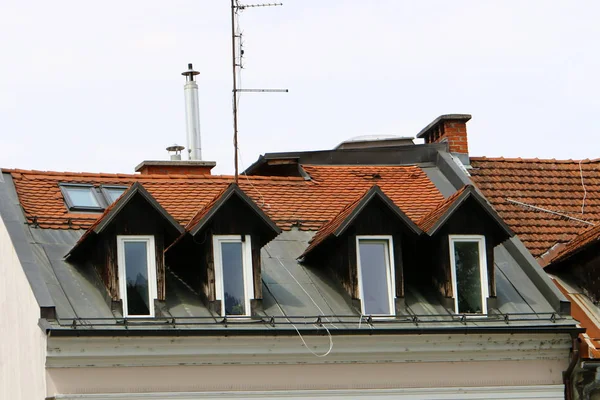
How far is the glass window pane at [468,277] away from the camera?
23.3 meters

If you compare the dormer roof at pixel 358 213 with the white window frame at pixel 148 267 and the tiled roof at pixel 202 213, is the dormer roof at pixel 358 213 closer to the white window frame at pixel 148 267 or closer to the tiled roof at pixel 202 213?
the tiled roof at pixel 202 213

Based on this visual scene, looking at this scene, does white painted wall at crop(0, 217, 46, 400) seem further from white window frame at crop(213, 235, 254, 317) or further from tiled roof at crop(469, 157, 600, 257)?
tiled roof at crop(469, 157, 600, 257)

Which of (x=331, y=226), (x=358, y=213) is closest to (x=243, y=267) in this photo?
(x=331, y=226)

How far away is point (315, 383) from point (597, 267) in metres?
5.57

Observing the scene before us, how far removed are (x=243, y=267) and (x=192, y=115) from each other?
23.7 ft

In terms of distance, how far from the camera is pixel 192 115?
2919 cm

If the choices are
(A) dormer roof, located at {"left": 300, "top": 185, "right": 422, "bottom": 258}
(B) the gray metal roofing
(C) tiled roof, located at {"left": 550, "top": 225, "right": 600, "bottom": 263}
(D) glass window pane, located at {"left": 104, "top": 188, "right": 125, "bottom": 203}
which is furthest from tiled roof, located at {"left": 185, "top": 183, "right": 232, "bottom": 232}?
(C) tiled roof, located at {"left": 550, "top": 225, "right": 600, "bottom": 263}

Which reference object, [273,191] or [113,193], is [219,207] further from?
[273,191]

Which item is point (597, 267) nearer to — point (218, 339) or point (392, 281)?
point (392, 281)

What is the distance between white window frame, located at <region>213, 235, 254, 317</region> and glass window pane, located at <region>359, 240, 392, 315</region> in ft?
5.69

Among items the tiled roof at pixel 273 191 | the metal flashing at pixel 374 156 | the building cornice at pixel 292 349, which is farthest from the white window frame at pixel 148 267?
the metal flashing at pixel 374 156

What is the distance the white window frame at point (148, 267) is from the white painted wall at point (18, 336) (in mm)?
1306

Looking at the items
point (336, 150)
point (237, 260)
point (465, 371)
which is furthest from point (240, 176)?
point (465, 371)

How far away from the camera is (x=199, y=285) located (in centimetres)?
2270
